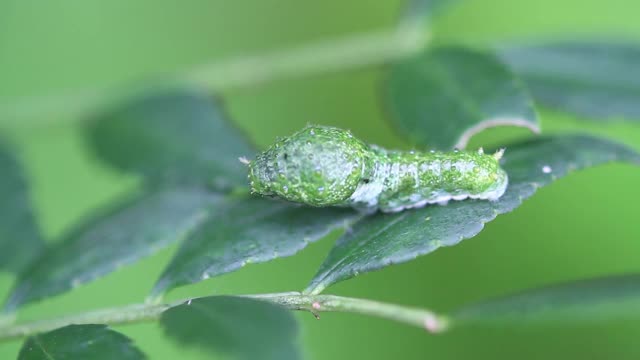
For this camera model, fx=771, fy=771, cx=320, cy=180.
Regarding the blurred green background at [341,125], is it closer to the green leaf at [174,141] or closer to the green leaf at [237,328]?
the green leaf at [174,141]

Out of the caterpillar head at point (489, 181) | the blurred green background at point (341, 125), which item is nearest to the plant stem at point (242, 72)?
the blurred green background at point (341, 125)

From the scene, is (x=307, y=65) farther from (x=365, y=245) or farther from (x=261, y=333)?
(x=261, y=333)

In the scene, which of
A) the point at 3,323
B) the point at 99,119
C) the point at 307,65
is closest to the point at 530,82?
the point at 307,65

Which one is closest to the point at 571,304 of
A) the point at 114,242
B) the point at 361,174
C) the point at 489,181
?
the point at 489,181

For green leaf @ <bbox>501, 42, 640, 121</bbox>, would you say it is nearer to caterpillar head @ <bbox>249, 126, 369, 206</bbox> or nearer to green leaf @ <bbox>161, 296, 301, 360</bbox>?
caterpillar head @ <bbox>249, 126, 369, 206</bbox>

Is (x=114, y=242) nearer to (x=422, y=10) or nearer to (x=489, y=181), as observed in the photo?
(x=489, y=181)

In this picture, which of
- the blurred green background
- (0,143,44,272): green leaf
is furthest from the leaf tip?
(0,143,44,272): green leaf
